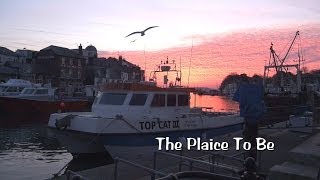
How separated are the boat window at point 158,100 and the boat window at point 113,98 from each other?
3.90 ft

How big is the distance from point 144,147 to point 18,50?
290 ft

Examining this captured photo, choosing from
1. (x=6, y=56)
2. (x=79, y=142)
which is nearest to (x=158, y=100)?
(x=79, y=142)

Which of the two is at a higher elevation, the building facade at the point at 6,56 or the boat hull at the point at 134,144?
the building facade at the point at 6,56

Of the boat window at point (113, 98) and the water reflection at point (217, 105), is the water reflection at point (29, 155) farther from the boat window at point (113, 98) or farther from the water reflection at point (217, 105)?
the water reflection at point (217, 105)

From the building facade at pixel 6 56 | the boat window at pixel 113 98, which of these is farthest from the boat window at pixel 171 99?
the building facade at pixel 6 56

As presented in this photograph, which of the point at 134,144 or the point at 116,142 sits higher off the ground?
the point at 116,142

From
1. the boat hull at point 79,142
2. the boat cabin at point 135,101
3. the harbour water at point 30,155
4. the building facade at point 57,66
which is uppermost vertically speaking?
the building facade at point 57,66

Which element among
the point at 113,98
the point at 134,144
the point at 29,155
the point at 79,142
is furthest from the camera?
the point at 29,155

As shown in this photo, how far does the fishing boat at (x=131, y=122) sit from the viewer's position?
15.5 m

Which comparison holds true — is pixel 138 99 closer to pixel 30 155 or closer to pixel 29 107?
pixel 30 155

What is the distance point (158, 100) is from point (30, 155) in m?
7.30

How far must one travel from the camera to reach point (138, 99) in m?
16.8

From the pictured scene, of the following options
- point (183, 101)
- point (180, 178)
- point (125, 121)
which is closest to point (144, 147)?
point (125, 121)

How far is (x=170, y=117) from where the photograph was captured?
1741cm
